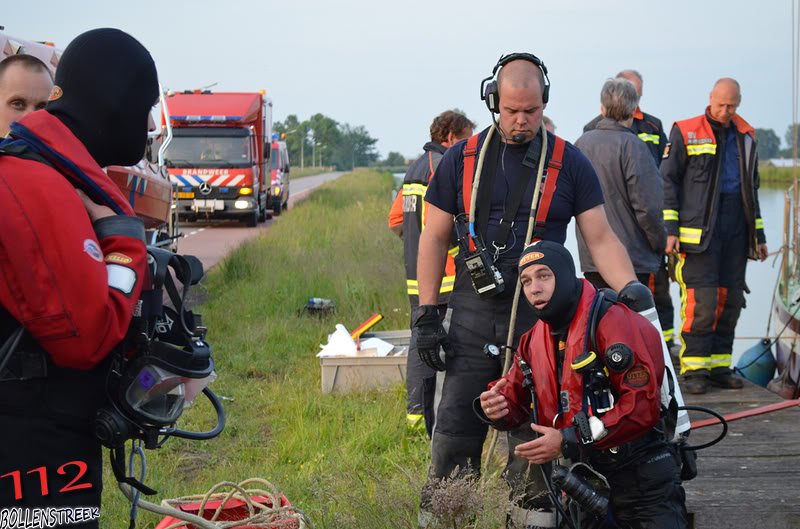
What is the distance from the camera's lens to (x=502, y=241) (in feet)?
14.0

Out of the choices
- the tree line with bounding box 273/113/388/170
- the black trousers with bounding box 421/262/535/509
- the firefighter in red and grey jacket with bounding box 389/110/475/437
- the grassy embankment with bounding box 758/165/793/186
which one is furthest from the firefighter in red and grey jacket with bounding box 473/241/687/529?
the tree line with bounding box 273/113/388/170

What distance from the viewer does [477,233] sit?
4320 mm

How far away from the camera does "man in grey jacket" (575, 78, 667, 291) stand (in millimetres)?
7160

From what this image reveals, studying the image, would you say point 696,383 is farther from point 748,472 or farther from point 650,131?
point 748,472

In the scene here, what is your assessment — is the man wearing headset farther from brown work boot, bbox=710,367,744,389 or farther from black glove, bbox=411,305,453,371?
brown work boot, bbox=710,367,744,389

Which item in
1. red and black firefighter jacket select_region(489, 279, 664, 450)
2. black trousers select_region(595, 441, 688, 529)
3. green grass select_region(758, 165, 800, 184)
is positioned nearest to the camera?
red and black firefighter jacket select_region(489, 279, 664, 450)

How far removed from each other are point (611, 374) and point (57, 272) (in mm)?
1949

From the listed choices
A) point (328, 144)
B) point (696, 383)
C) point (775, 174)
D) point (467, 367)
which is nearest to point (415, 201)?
point (467, 367)

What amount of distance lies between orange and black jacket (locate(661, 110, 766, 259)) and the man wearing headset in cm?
347

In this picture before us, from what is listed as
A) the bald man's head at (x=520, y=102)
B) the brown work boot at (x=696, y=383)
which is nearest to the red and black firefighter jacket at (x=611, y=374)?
the bald man's head at (x=520, y=102)

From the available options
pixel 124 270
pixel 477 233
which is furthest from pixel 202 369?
pixel 477 233

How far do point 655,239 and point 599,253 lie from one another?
117 inches

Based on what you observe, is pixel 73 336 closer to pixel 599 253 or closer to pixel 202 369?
pixel 202 369

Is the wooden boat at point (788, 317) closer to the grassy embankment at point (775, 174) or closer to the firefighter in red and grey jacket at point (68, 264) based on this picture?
the firefighter in red and grey jacket at point (68, 264)
